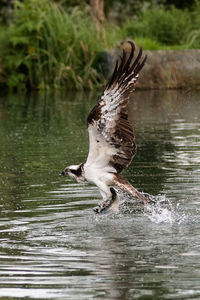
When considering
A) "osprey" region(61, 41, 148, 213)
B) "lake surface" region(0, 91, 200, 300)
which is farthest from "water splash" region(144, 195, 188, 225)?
"osprey" region(61, 41, 148, 213)

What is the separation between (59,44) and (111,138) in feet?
51.9

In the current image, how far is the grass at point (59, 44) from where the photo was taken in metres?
23.9

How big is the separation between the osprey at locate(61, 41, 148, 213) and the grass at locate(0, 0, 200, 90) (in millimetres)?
14794

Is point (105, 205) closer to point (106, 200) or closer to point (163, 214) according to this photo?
point (106, 200)

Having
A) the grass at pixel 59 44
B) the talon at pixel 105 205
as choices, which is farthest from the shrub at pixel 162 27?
the talon at pixel 105 205

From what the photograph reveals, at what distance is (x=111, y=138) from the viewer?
28.5 feet

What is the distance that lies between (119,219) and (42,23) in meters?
16.2

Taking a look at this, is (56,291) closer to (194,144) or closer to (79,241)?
(79,241)

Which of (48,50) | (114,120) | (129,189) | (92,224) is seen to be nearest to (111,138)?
(114,120)

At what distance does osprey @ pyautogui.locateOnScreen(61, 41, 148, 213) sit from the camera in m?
8.50

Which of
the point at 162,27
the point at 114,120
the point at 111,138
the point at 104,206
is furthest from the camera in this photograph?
the point at 162,27

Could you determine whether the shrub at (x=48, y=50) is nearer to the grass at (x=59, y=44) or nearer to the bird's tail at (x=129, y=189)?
the grass at (x=59, y=44)

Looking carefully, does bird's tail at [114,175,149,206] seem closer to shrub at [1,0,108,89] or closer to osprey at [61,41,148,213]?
osprey at [61,41,148,213]

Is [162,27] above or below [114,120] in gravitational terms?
below
